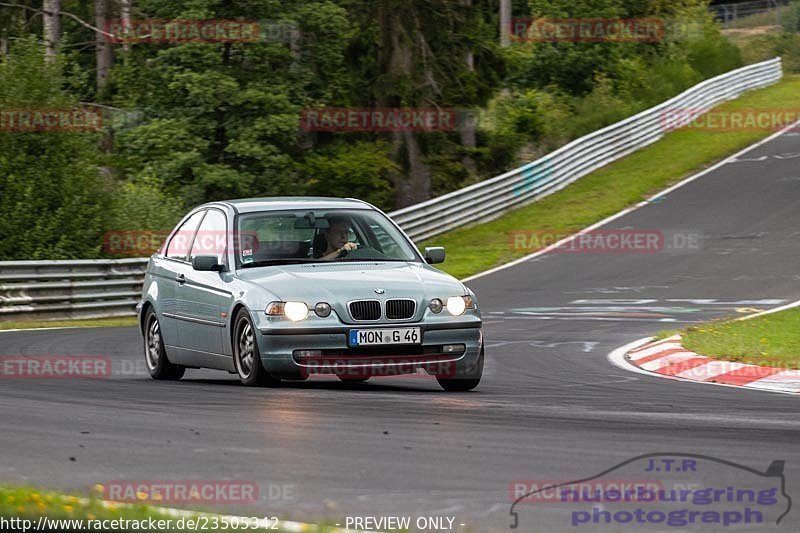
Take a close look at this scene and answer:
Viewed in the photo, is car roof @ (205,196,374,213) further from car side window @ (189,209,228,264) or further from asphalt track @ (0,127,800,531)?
asphalt track @ (0,127,800,531)

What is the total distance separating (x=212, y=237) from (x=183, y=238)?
32.3 inches

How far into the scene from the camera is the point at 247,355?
35.6ft

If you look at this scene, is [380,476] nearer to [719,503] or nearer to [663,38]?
[719,503]

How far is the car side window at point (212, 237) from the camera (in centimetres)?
1172

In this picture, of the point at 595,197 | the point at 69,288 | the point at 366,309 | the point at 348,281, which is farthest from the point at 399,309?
the point at 595,197

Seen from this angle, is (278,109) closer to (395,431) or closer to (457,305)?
(457,305)

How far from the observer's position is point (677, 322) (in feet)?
60.3

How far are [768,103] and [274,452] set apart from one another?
4204 cm

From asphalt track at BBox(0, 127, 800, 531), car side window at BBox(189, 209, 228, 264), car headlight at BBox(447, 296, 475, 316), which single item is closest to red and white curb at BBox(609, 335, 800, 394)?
asphalt track at BBox(0, 127, 800, 531)

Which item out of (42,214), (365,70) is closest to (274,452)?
(42,214)

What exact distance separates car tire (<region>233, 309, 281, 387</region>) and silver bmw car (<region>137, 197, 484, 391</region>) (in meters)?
0.01

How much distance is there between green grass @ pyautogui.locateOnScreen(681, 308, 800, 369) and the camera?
490 inches

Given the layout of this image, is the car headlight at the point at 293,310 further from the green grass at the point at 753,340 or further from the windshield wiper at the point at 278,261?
the green grass at the point at 753,340

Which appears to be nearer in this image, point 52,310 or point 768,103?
point 52,310
